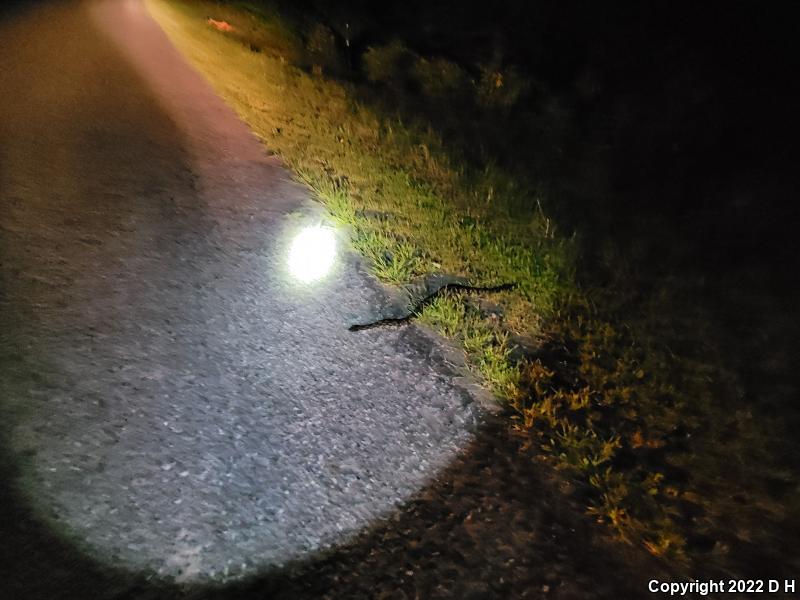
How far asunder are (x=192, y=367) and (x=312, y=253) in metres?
1.52

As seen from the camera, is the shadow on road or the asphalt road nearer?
the shadow on road

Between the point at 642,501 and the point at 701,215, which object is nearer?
the point at 642,501

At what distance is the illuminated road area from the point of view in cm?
262

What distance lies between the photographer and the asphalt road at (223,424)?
248 centimetres

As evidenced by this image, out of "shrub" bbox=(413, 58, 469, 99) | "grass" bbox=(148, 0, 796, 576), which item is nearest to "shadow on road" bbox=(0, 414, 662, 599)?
"grass" bbox=(148, 0, 796, 576)

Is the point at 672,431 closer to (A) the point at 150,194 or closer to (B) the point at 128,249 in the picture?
(B) the point at 128,249

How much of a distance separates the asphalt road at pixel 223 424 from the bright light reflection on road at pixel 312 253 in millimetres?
79

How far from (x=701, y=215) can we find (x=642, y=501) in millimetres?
3091

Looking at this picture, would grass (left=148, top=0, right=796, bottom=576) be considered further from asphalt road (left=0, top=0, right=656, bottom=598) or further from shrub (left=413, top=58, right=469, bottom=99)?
asphalt road (left=0, top=0, right=656, bottom=598)

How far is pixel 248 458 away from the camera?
2.91 m

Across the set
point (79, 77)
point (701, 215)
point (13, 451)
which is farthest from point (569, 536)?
point (79, 77)

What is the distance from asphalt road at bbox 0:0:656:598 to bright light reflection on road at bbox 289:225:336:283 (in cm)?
8

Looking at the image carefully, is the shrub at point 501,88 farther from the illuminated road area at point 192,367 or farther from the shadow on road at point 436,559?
the shadow on road at point 436,559

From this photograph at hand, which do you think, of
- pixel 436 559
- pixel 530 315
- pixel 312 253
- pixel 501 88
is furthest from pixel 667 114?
pixel 436 559
